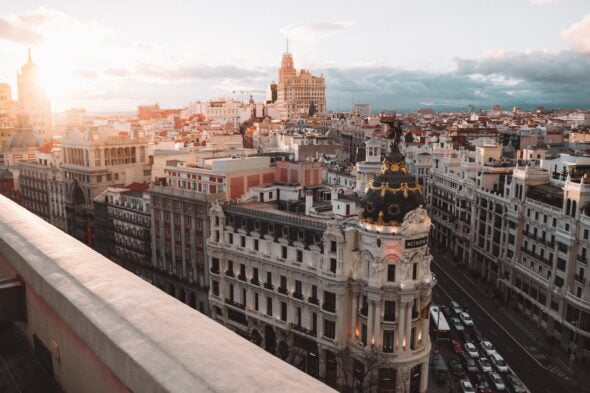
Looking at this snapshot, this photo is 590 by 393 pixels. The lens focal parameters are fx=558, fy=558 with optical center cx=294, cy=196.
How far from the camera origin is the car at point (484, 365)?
51.3 meters

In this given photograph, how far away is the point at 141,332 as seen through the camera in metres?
4.27

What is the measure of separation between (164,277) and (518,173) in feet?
154

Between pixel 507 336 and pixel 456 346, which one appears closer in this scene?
pixel 456 346

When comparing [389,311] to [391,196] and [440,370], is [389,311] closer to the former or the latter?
[391,196]

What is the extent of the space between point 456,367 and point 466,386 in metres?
3.97

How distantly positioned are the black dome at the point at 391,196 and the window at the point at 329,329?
386 inches

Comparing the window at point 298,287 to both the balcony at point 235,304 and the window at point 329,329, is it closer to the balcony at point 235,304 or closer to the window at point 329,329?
the window at point 329,329

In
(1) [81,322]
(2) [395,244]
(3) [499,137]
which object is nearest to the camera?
(1) [81,322]

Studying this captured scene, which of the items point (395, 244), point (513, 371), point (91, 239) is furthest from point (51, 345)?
point (91, 239)

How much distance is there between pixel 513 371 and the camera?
172ft

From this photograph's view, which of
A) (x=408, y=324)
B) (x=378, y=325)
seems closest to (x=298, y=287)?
(x=378, y=325)

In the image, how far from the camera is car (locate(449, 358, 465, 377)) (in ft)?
168

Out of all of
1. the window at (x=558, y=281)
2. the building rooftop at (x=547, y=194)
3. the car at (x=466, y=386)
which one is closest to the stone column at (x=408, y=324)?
the car at (x=466, y=386)

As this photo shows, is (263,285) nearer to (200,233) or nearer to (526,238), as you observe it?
(200,233)
